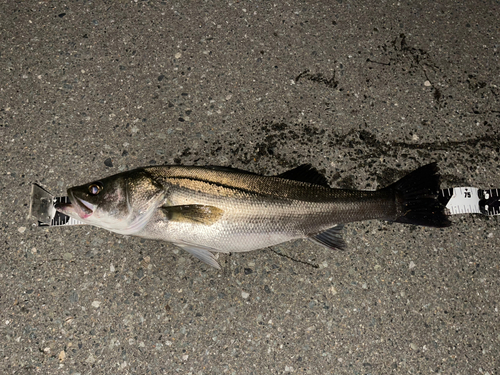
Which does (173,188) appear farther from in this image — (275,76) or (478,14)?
(478,14)

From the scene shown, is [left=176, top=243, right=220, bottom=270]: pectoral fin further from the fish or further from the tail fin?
the tail fin

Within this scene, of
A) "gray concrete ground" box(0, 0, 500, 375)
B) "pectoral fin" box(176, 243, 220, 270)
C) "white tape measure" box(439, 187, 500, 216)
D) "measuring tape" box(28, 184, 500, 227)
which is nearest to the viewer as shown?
"pectoral fin" box(176, 243, 220, 270)

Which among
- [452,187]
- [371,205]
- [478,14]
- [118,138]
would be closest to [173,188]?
[118,138]

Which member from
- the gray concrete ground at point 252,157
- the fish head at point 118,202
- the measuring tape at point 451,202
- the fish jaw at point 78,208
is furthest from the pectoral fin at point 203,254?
the measuring tape at point 451,202

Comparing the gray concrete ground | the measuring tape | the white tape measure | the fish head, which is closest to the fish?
the fish head

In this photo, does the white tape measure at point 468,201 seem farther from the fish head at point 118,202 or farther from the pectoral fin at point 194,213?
the fish head at point 118,202

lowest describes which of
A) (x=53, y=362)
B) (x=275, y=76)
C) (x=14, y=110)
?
(x=53, y=362)
